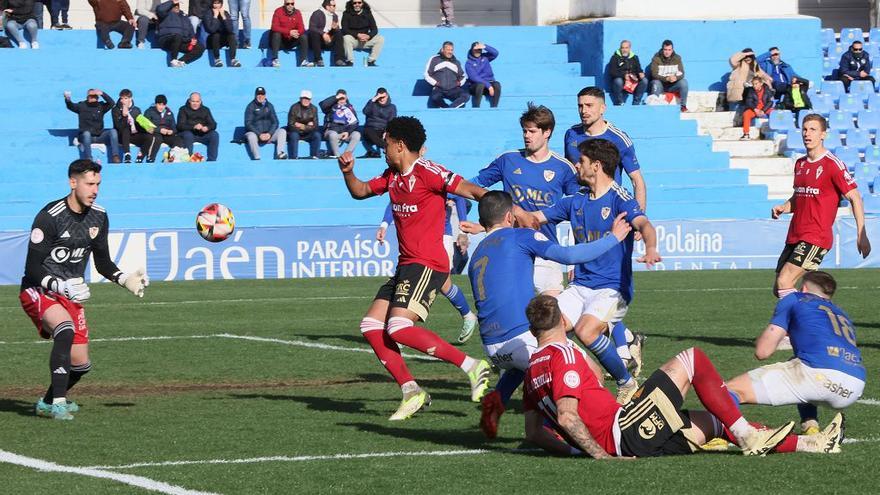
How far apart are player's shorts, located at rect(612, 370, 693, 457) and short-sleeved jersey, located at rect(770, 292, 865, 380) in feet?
2.82

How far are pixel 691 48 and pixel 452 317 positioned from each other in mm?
18513

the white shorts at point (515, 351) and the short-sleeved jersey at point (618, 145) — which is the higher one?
the short-sleeved jersey at point (618, 145)

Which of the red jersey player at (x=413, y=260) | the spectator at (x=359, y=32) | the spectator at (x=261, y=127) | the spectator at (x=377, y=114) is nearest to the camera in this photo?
the red jersey player at (x=413, y=260)

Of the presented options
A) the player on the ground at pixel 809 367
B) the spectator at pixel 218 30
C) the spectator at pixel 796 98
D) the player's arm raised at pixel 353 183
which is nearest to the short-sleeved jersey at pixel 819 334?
the player on the ground at pixel 809 367

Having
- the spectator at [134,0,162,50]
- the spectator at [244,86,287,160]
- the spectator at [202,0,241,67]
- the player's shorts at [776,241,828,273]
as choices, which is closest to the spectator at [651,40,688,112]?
the spectator at [244,86,287,160]

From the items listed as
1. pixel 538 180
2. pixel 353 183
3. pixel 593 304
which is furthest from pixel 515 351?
pixel 538 180

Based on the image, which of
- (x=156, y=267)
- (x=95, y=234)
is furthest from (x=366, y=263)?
(x=95, y=234)

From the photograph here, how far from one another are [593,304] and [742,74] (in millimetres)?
24819

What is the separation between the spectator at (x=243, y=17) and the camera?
109 feet

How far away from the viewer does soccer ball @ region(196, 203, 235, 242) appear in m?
14.6

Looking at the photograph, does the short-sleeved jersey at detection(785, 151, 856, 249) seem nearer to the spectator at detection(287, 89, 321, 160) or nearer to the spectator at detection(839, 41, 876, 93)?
the spectator at detection(287, 89, 321, 160)

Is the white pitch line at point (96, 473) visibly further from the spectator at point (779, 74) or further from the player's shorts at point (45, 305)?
the spectator at point (779, 74)

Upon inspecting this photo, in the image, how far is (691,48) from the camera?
35.5 meters

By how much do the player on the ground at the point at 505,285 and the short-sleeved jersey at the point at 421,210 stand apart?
78 centimetres
